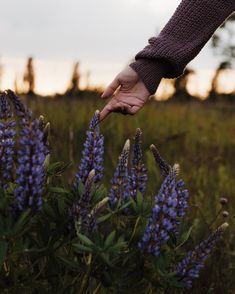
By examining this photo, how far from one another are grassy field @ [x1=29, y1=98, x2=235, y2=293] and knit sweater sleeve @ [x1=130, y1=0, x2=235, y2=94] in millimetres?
515

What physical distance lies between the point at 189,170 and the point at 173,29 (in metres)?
2.21

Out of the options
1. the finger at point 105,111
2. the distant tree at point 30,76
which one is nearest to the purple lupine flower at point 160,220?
the finger at point 105,111

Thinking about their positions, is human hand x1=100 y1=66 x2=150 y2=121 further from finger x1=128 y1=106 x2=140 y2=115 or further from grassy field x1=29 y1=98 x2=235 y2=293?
grassy field x1=29 y1=98 x2=235 y2=293

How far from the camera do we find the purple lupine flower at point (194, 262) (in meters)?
1.76

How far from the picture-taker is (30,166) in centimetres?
156

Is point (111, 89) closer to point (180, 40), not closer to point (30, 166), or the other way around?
point (180, 40)

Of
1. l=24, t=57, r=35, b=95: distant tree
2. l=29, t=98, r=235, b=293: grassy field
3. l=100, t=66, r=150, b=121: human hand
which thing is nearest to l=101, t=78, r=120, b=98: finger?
l=100, t=66, r=150, b=121: human hand

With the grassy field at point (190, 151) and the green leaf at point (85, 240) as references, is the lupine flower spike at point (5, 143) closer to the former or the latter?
the green leaf at point (85, 240)

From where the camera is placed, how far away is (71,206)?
1.79m

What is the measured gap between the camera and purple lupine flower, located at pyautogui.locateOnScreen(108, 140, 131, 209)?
183 centimetres

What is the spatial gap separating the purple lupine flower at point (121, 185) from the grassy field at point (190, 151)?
37 centimetres

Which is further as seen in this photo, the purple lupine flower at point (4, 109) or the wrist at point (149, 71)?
the wrist at point (149, 71)

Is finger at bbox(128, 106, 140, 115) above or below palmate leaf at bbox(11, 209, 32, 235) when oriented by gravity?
above

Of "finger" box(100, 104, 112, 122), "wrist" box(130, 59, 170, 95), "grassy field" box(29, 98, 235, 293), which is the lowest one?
"grassy field" box(29, 98, 235, 293)
